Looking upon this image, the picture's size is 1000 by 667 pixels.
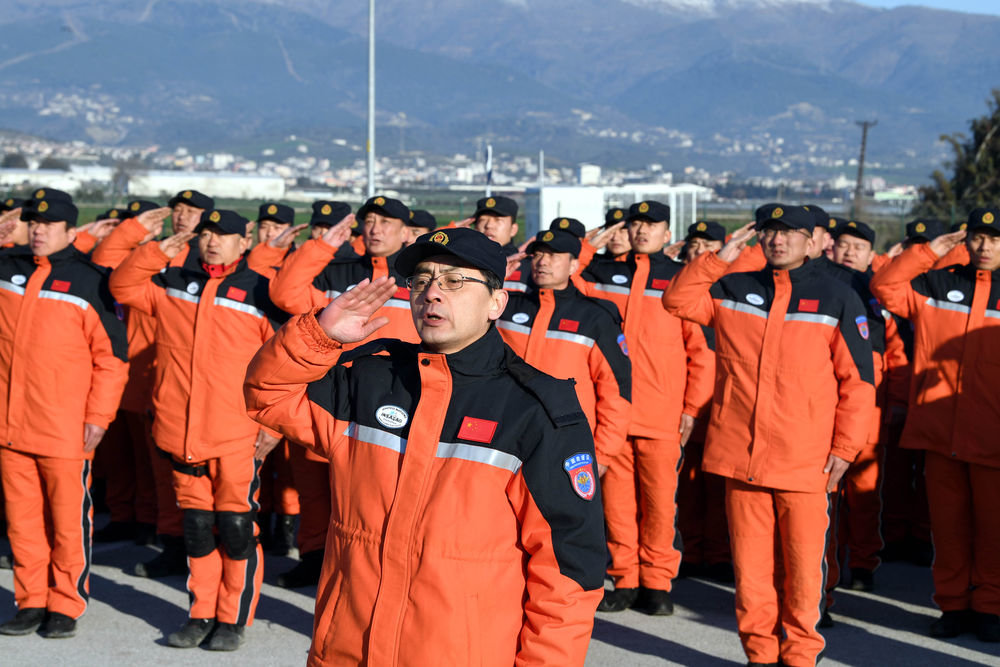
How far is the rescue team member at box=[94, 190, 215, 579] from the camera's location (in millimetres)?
7070

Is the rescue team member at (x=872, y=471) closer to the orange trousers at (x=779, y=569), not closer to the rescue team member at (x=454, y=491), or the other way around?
the orange trousers at (x=779, y=569)

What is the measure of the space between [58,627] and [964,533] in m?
4.75

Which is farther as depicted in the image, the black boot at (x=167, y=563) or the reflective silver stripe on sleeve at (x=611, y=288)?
the black boot at (x=167, y=563)

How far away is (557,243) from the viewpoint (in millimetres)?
6395

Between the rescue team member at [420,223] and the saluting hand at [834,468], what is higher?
the rescue team member at [420,223]

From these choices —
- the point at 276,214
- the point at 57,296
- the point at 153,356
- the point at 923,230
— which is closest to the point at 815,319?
the point at 923,230

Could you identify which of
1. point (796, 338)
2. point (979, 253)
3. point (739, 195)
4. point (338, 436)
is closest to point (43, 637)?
point (338, 436)

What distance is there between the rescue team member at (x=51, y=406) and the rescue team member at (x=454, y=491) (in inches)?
129

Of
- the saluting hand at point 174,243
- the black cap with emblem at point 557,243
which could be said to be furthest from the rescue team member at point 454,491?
the saluting hand at point 174,243

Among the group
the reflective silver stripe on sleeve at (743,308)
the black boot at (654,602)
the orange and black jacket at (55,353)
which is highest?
the reflective silver stripe on sleeve at (743,308)

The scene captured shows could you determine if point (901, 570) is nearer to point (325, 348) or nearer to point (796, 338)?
point (796, 338)

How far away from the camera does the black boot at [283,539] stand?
321 inches

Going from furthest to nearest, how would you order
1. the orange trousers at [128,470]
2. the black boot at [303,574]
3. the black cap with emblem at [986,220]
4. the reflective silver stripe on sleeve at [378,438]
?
the orange trousers at [128,470] → the black boot at [303,574] → the black cap with emblem at [986,220] → the reflective silver stripe on sleeve at [378,438]

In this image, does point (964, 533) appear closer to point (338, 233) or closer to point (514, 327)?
point (514, 327)
